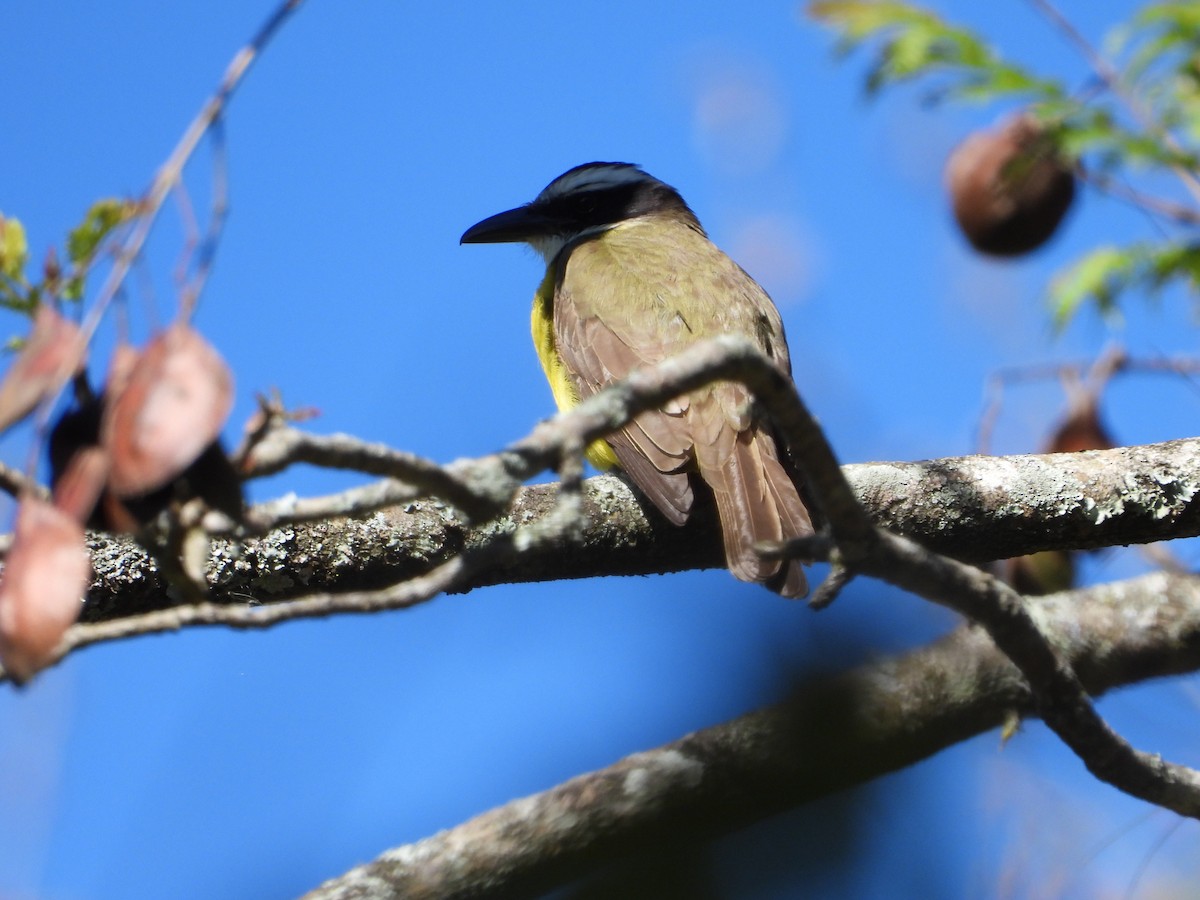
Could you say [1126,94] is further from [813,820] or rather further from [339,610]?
[339,610]

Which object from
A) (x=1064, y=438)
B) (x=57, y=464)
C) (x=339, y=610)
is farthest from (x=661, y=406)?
(x=1064, y=438)

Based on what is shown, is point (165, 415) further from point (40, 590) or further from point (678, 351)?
point (678, 351)

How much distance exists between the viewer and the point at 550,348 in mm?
5234

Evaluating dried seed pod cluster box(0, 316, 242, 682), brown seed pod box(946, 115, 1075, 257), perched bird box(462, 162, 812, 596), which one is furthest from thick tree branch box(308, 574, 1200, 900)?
brown seed pod box(946, 115, 1075, 257)

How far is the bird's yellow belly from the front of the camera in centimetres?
500

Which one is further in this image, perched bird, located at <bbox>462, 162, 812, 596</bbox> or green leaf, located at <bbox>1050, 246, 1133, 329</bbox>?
green leaf, located at <bbox>1050, 246, 1133, 329</bbox>

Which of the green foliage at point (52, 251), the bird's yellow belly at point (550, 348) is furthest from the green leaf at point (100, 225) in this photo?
the bird's yellow belly at point (550, 348)

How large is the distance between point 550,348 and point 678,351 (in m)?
0.83

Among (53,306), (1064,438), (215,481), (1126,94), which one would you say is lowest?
(215,481)

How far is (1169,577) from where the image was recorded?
498cm

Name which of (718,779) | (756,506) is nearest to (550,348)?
(756,506)

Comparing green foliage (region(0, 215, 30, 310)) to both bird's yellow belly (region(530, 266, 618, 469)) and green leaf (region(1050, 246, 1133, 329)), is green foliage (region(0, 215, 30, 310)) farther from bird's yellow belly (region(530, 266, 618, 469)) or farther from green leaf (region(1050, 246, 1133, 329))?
green leaf (region(1050, 246, 1133, 329))

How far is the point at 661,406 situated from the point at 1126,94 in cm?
327

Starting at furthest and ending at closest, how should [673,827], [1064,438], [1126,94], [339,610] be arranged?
[1064,438], [1126,94], [673,827], [339,610]
